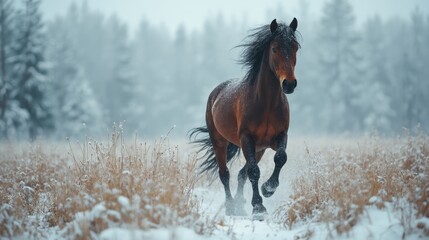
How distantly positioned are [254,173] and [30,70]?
88.2ft

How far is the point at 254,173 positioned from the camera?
21.3ft

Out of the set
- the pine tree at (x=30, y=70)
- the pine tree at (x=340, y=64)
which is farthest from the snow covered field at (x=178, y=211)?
the pine tree at (x=340, y=64)

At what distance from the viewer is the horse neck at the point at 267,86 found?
657 centimetres

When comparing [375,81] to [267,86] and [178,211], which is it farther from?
[178,211]

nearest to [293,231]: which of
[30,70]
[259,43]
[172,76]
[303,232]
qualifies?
[303,232]

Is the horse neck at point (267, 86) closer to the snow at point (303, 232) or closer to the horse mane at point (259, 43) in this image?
the horse mane at point (259, 43)

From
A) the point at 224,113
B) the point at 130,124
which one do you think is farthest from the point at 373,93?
the point at 224,113

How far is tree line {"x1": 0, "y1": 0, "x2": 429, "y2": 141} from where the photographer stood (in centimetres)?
2970

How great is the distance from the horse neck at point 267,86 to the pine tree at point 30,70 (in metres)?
26.2

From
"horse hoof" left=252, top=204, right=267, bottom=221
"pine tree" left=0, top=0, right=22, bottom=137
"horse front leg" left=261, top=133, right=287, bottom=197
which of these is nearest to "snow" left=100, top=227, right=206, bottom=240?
"horse hoof" left=252, top=204, right=267, bottom=221

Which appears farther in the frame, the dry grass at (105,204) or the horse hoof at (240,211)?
the horse hoof at (240,211)

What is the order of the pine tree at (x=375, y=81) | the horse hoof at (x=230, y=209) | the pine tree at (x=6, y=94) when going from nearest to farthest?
the horse hoof at (x=230, y=209) < the pine tree at (x=6, y=94) < the pine tree at (x=375, y=81)

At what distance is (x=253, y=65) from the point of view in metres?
7.13

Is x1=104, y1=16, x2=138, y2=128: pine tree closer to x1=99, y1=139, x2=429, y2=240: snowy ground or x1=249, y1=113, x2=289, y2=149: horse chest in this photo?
x1=249, y1=113, x2=289, y2=149: horse chest
